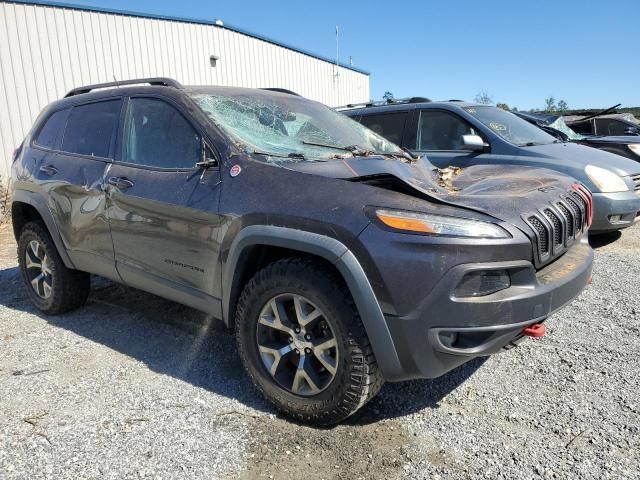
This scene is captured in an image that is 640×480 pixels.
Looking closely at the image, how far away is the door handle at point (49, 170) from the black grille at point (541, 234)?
3.53 m

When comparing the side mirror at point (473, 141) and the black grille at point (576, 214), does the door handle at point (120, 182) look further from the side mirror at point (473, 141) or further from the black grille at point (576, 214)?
the side mirror at point (473, 141)

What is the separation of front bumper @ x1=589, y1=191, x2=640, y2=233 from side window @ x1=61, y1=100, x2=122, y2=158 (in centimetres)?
464

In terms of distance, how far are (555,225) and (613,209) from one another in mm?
3282

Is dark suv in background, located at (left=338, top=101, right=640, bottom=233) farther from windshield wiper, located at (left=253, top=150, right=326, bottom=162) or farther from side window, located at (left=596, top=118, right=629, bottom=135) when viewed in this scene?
side window, located at (left=596, top=118, right=629, bottom=135)

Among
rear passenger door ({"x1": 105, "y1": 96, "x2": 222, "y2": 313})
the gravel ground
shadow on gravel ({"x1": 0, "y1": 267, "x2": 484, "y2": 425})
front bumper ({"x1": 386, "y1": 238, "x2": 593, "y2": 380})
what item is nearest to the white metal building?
shadow on gravel ({"x1": 0, "y1": 267, "x2": 484, "y2": 425})

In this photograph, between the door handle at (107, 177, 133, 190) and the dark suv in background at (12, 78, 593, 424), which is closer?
the dark suv in background at (12, 78, 593, 424)

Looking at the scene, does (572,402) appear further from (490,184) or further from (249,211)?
(249,211)

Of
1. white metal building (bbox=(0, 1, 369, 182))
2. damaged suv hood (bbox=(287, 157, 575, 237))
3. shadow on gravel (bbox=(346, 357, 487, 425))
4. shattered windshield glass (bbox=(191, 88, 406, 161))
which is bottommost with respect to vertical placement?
shadow on gravel (bbox=(346, 357, 487, 425))

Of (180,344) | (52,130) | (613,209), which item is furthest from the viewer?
(613,209)

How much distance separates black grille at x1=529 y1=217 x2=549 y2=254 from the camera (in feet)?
8.04

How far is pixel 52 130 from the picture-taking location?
14.3ft

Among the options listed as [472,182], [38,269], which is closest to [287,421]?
[472,182]

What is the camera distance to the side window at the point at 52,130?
14.1ft

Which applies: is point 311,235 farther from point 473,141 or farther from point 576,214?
point 473,141
